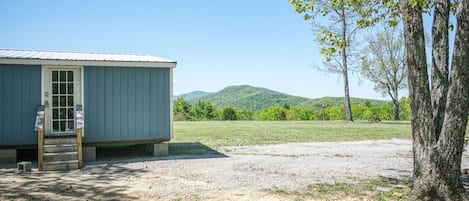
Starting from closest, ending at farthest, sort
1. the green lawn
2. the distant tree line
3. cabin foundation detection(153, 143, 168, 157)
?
1. cabin foundation detection(153, 143, 168, 157)
2. the green lawn
3. the distant tree line

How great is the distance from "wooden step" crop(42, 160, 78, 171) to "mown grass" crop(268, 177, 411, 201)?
4246mm

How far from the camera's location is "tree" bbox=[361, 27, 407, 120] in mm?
30156

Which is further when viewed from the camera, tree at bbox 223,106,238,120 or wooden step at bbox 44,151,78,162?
tree at bbox 223,106,238,120

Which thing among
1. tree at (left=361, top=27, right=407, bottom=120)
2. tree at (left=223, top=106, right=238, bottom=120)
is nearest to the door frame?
tree at (left=223, top=106, right=238, bottom=120)

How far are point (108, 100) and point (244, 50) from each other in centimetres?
2723

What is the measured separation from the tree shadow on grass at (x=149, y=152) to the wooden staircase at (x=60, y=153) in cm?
105

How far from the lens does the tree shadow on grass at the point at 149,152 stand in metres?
8.48

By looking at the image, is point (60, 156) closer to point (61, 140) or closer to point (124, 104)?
point (61, 140)

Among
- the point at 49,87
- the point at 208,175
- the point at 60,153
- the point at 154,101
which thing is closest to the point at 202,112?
the point at 154,101

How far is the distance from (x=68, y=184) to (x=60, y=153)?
1.89m

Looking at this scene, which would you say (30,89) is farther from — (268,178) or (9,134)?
(268,178)

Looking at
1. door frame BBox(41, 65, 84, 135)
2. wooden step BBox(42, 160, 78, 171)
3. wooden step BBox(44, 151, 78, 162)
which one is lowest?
wooden step BBox(42, 160, 78, 171)

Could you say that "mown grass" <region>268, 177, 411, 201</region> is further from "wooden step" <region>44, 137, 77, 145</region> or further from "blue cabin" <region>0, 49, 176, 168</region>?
"wooden step" <region>44, 137, 77, 145</region>

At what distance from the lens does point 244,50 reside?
34750mm
